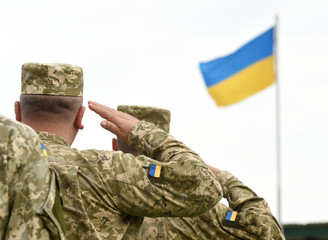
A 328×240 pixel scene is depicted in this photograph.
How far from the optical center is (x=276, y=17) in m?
19.2

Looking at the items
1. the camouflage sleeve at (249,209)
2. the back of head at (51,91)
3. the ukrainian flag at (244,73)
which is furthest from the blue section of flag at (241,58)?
the back of head at (51,91)

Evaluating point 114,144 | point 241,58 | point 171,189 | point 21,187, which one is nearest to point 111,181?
point 171,189

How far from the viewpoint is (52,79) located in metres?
3.81

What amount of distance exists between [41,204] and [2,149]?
0.78 ft

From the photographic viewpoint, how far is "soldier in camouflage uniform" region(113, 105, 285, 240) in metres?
4.82

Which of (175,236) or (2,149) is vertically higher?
(2,149)

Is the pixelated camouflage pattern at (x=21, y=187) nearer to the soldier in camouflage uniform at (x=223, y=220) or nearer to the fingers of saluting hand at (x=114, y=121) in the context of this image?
the fingers of saluting hand at (x=114, y=121)

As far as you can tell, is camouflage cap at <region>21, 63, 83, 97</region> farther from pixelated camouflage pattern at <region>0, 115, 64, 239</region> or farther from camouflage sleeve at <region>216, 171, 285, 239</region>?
camouflage sleeve at <region>216, 171, 285, 239</region>

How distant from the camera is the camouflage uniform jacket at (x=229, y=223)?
4785mm

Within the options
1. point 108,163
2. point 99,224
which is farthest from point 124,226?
point 108,163

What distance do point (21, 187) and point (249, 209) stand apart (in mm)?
2881

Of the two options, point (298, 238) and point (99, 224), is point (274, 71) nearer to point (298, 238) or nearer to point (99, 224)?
point (298, 238)

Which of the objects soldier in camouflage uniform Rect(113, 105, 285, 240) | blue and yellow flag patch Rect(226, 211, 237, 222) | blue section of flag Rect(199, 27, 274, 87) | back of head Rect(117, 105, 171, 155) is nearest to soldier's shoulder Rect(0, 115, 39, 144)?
soldier in camouflage uniform Rect(113, 105, 285, 240)

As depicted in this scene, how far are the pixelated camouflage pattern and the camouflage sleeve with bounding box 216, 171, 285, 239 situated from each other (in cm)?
269
